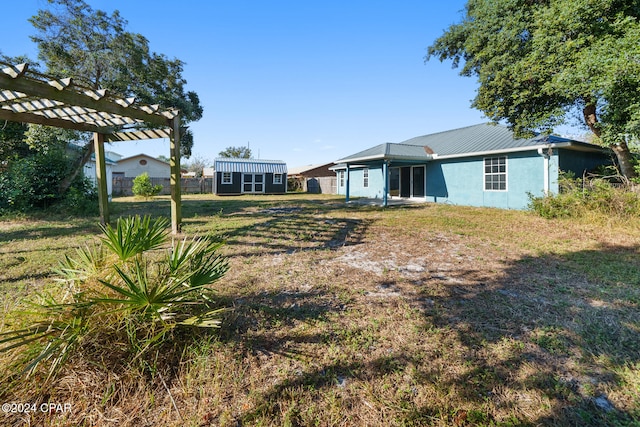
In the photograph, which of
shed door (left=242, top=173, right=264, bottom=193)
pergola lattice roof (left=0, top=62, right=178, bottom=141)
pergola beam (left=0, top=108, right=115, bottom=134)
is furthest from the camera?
shed door (left=242, top=173, right=264, bottom=193)

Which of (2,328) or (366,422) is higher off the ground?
(2,328)

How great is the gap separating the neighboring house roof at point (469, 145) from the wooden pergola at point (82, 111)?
8944 millimetres

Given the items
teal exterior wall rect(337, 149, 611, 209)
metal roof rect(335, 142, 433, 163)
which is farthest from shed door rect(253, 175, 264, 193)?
teal exterior wall rect(337, 149, 611, 209)

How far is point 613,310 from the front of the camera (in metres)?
3.01

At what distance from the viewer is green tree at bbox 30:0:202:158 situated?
1123 cm

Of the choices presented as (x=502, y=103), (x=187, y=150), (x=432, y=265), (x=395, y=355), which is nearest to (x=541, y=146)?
(x=502, y=103)

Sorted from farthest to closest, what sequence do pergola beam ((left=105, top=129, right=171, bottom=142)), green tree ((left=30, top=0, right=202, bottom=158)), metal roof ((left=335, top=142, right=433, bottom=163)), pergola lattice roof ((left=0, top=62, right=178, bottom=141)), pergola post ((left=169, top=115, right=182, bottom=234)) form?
metal roof ((left=335, top=142, right=433, bottom=163)), green tree ((left=30, top=0, right=202, bottom=158)), pergola beam ((left=105, top=129, right=171, bottom=142)), pergola post ((left=169, top=115, right=182, bottom=234)), pergola lattice roof ((left=0, top=62, right=178, bottom=141))

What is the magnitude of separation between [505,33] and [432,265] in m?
9.11

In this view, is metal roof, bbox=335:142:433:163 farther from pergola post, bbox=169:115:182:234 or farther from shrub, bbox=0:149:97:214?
shrub, bbox=0:149:97:214

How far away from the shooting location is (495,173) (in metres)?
12.2

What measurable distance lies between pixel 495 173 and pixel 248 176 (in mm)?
19022

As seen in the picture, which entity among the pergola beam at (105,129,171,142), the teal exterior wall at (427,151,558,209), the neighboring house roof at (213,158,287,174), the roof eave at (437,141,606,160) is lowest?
the teal exterior wall at (427,151,558,209)

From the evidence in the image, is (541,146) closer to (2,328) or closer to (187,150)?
(2,328)

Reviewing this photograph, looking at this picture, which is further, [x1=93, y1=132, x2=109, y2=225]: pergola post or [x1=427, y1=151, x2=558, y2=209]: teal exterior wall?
[x1=427, y1=151, x2=558, y2=209]: teal exterior wall
